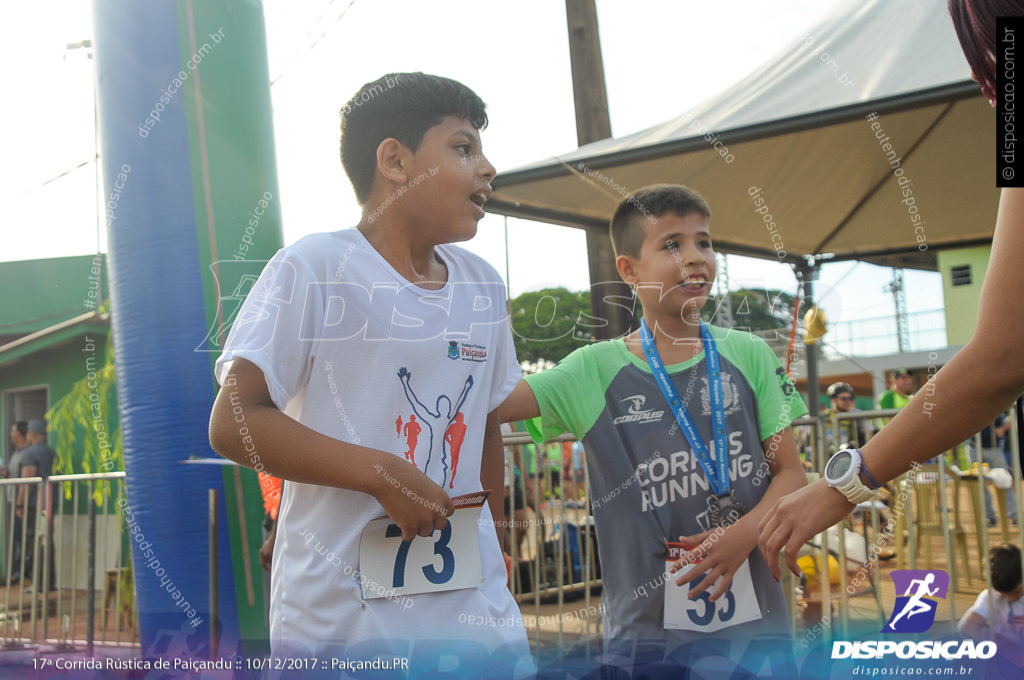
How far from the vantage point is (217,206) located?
378cm

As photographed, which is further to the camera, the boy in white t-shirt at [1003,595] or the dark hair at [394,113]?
the boy in white t-shirt at [1003,595]

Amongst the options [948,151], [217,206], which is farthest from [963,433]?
[948,151]

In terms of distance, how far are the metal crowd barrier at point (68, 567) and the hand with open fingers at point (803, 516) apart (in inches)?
188

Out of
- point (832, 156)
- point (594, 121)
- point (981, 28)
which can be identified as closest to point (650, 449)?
point (981, 28)

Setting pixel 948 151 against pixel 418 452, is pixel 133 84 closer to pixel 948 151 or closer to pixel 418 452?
pixel 418 452

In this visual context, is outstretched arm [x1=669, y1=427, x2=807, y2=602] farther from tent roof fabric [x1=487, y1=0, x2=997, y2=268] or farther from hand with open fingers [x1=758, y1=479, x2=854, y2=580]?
tent roof fabric [x1=487, y1=0, x2=997, y2=268]

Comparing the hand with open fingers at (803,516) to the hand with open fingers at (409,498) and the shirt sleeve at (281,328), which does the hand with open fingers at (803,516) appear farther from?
the shirt sleeve at (281,328)

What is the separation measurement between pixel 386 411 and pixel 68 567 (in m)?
6.05

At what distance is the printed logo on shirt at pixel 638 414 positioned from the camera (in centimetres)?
246

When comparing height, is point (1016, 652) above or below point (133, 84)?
below

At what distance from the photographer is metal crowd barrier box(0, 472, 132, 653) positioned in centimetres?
554

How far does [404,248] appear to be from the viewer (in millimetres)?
1717

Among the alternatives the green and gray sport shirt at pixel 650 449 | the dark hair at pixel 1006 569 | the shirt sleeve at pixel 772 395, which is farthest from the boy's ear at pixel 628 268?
the dark hair at pixel 1006 569

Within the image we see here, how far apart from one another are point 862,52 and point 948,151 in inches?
59.0
